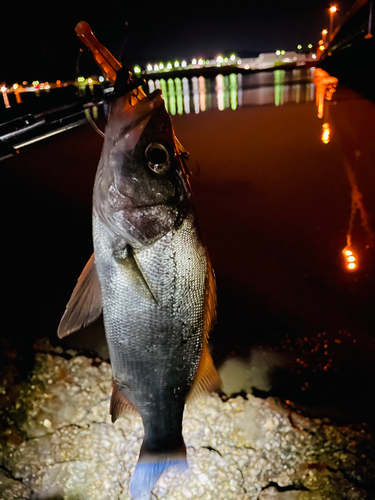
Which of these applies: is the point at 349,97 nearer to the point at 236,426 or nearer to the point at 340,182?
the point at 340,182

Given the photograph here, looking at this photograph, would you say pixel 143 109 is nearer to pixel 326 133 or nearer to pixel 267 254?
pixel 267 254

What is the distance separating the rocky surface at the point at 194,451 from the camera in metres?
2.28

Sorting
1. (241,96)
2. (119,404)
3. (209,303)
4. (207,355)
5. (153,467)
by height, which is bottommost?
(153,467)

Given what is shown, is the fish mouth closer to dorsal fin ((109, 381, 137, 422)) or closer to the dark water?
the dark water

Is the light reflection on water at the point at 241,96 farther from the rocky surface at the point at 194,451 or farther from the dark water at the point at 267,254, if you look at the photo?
the rocky surface at the point at 194,451

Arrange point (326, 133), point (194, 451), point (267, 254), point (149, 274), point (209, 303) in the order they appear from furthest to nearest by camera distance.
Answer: point (326, 133), point (267, 254), point (194, 451), point (209, 303), point (149, 274)

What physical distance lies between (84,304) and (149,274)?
0.42 meters

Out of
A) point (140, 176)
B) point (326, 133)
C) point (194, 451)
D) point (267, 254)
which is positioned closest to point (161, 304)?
point (140, 176)

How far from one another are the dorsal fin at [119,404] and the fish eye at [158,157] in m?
1.12

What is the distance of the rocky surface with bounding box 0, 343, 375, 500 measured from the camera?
2.28 meters

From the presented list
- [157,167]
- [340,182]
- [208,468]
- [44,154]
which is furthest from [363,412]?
[44,154]

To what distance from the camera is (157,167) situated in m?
1.39

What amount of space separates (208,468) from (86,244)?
13.0 feet

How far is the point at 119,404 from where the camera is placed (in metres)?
1.69
